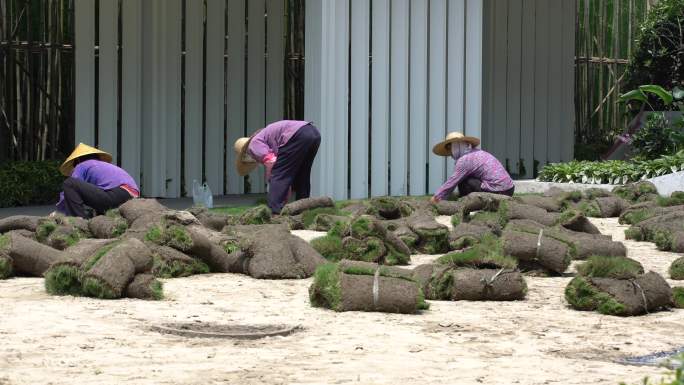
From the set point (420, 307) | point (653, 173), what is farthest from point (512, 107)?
point (420, 307)

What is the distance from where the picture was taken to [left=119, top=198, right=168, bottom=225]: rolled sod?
10.2 m

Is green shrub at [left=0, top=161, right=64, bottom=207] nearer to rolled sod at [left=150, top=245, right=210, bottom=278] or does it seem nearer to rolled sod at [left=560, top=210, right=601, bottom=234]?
rolled sod at [left=150, top=245, right=210, bottom=278]

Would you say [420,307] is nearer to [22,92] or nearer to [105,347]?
[105,347]

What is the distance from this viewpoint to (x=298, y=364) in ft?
18.7

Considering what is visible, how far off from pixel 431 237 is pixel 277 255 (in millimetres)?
1879

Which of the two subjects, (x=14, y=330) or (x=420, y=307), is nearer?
(x=14, y=330)

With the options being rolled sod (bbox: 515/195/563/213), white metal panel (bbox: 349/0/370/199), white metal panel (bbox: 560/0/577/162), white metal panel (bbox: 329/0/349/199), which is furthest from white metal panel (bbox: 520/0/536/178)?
rolled sod (bbox: 515/195/563/213)

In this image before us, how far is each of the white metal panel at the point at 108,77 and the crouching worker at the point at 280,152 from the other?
457 cm

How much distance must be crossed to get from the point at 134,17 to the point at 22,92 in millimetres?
1847

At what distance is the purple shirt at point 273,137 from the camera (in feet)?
42.7

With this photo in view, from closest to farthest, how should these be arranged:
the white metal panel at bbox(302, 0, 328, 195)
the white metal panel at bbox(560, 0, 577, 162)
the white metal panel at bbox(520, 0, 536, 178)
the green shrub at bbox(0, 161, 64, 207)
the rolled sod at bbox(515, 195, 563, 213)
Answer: the rolled sod at bbox(515, 195, 563, 213) → the green shrub at bbox(0, 161, 64, 207) → the white metal panel at bbox(302, 0, 328, 195) → the white metal panel at bbox(520, 0, 536, 178) → the white metal panel at bbox(560, 0, 577, 162)

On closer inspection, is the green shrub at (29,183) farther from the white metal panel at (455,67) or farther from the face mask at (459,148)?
the white metal panel at (455,67)

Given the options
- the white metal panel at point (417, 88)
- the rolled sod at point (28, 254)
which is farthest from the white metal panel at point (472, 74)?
the rolled sod at point (28, 254)

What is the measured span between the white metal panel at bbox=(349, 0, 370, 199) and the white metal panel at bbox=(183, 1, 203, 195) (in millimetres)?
2733
